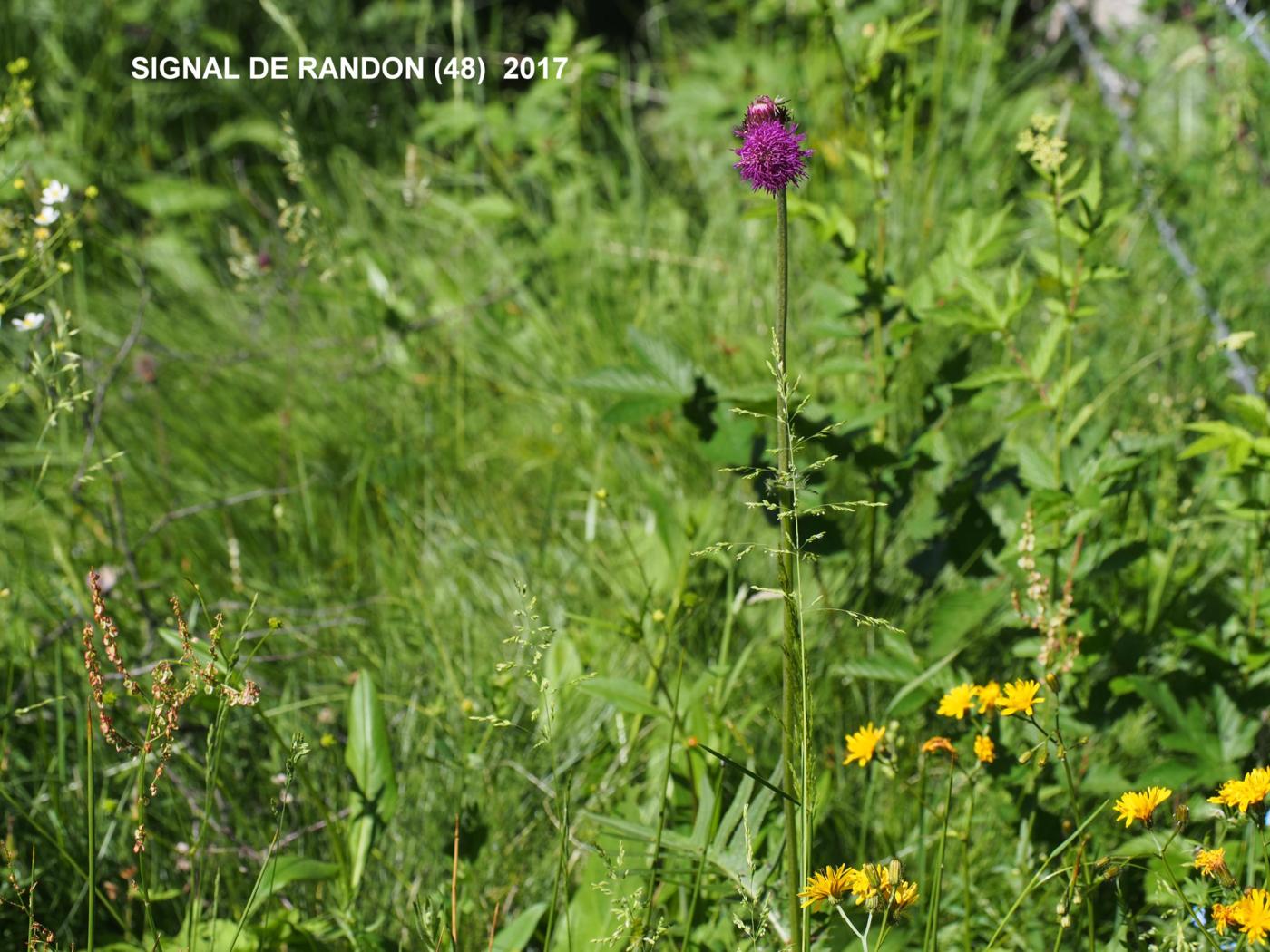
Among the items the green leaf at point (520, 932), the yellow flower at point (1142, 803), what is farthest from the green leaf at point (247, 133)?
the yellow flower at point (1142, 803)

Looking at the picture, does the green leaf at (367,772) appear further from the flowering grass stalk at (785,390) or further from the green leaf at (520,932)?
the flowering grass stalk at (785,390)

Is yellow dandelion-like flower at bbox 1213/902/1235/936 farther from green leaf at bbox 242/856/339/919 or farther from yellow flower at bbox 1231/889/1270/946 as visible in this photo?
green leaf at bbox 242/856/339/919

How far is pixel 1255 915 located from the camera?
968 mm

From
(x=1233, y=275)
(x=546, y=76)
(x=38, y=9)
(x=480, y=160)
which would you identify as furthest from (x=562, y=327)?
(x=38, y=9)

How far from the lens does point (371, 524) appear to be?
2.09m

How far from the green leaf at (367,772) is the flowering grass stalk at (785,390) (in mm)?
565

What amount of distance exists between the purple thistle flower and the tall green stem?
0.06 feet

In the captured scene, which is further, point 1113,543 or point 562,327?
point 562,327

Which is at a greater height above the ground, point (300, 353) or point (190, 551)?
point (300, 353)

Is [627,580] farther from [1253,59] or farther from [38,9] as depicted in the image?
[38,9]

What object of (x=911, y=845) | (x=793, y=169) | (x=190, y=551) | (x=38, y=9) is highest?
(x=38, y=9)

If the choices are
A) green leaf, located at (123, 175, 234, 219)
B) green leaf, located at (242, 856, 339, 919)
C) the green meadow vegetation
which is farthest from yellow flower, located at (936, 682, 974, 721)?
green leaf, located at (123, 175, 234, 219)

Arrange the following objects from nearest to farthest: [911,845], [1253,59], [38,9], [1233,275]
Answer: [911,845] < [1233,275] < [1253,59] < [38,9]

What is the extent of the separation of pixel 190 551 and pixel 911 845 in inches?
55.1
